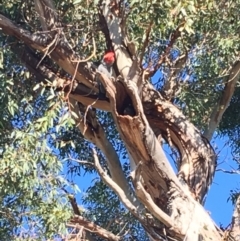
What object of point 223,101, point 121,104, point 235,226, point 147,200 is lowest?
point 147,200

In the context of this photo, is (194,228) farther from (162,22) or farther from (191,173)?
(162,22)

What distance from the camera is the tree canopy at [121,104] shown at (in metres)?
5.86

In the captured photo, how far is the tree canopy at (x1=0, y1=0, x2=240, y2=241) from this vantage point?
5859 millimetres

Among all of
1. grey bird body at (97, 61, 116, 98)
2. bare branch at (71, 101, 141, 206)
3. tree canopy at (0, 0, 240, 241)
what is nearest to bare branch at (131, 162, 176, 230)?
tree canopy at (0, 0, 240, 241)

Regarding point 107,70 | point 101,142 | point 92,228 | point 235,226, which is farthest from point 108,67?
Result: point 235,226

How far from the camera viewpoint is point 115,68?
6113mm

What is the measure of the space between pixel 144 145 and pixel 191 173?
72 cm

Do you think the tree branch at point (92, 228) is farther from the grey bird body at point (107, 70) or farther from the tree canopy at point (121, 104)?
the grey bird body at point (107, 70)

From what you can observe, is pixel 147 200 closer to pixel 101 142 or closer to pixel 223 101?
pixel 101 142

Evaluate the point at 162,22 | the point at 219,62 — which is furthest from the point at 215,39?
the point at 162,22

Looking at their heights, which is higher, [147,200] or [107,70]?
[107,70]

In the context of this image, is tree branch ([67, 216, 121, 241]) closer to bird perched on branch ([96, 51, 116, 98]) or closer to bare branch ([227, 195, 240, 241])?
bare branch ([227, 195, 240, 241])

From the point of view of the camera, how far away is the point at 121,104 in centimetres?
586

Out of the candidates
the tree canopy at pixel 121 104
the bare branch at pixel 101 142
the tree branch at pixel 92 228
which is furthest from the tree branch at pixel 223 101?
the tree branch at pixel 92 228
